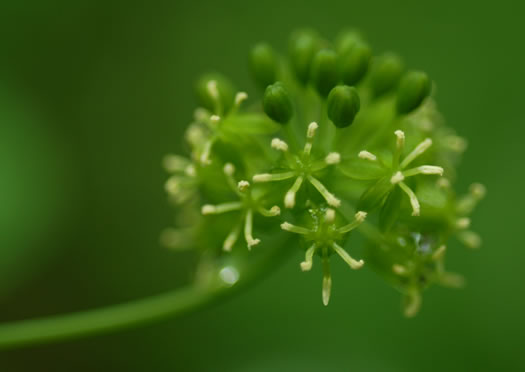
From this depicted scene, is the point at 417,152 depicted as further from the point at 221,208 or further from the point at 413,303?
the point at 221,208

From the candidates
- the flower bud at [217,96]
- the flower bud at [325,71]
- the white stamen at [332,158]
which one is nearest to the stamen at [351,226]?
the white stamen at [332,158]

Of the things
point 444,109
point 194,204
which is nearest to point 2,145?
point 194,204

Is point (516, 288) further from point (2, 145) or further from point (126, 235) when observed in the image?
point (2, 145)

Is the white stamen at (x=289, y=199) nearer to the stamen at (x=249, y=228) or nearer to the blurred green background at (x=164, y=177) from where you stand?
the stamen at (x=249, y=228)

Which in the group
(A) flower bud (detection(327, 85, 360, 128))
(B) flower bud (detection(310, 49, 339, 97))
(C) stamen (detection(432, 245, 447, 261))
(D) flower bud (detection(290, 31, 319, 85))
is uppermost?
(D) flower bud (detection(290, 31, 319, 85))

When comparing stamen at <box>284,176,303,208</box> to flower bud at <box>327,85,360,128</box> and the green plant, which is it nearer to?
the green plant

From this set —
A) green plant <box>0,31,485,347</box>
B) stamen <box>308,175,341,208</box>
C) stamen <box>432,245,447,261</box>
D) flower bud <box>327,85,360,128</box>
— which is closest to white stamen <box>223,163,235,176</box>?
green plant <box>0,31,485,347</box>

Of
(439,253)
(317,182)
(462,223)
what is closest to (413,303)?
(439,253)
